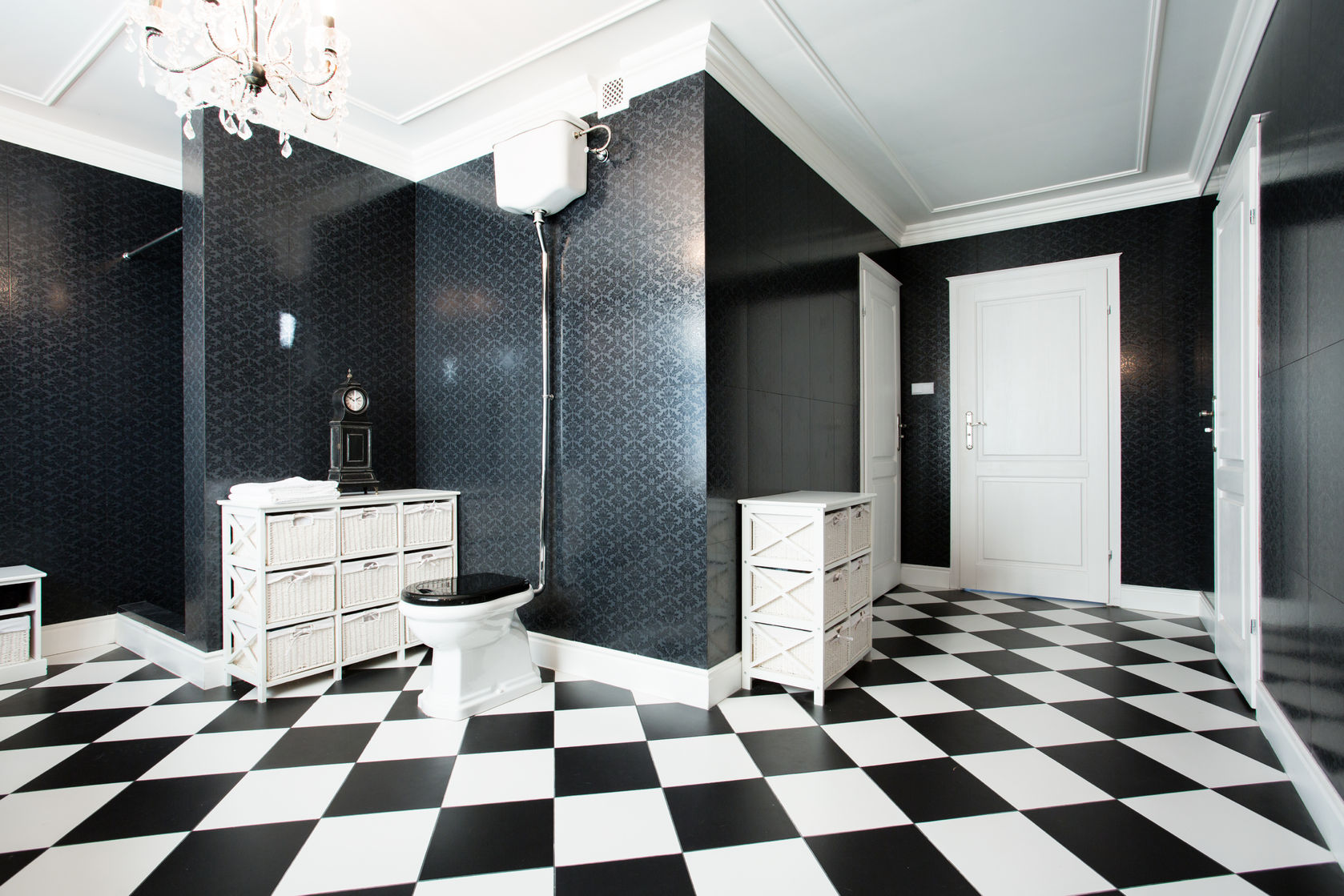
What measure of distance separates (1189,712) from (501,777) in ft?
7.50

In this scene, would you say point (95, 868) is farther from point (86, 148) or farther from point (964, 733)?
point (86, 148)

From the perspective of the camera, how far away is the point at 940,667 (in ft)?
8.71

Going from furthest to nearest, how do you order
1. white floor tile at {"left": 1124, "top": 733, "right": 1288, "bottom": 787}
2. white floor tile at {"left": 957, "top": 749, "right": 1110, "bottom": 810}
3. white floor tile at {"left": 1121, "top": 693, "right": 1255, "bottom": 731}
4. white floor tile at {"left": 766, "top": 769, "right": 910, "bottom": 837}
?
white floor tile at {"left": 1121, "top": 693, "right": 1255, "bottom": 731}, white floor tile at {"left": 1124, "top": 733, "right": 1288, "bottom": 787}, white floor tile at {"left": 957, "top": 749, "right": 1110, "bottom": 810}, white floor tile at {"left": 766, "top": 769, "right": 910, "bottom": 837}

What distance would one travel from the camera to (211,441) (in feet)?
8.25

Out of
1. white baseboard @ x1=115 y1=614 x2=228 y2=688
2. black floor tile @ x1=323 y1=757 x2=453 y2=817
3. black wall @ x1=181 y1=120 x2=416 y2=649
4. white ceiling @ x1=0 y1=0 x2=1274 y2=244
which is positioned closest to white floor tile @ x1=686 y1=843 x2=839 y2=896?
black floor tile @ x1=323 y1=757 x2=453 y2=817

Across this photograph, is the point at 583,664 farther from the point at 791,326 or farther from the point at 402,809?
the point at 791,326

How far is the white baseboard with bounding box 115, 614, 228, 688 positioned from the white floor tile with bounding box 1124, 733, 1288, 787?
3.19m

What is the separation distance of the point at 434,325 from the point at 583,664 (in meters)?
1.80

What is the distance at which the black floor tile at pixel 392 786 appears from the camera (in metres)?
1.63

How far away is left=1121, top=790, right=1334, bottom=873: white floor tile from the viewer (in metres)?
1.43

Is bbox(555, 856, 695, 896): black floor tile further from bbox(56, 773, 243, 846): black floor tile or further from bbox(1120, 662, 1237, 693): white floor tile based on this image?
bbox(1120, 662, 1237, 693): white floor tile

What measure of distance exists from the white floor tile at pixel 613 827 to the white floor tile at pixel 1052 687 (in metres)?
1.54

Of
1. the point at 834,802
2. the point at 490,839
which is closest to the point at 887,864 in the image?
the point at 834,802

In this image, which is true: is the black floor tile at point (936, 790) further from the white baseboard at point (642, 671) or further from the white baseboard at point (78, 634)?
the white baseboard at point (78, 634)
